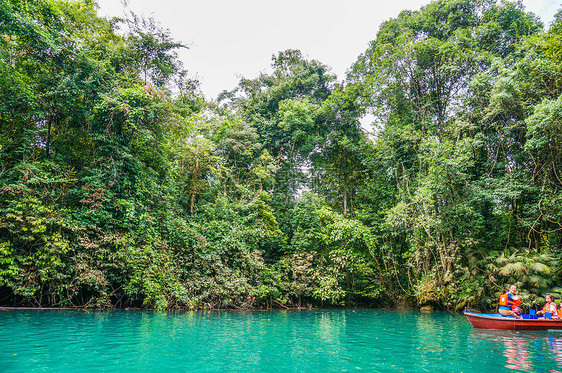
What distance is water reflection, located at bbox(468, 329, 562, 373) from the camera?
589cm

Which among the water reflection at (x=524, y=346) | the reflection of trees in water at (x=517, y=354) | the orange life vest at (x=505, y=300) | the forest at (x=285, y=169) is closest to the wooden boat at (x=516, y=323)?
the water reflection at (x=524, y=346)

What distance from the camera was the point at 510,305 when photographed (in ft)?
39.0

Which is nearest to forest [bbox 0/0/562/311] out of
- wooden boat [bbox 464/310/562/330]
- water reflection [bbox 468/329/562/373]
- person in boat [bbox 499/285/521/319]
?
person in boat [bbox 499/285/521/319]

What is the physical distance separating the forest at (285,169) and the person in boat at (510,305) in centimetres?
238

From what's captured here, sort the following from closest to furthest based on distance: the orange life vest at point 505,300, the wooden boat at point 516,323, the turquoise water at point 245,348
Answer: the turquoise water at point 245,348 < the wooden boat at point 516,323 < the orange life vest at point 505,300

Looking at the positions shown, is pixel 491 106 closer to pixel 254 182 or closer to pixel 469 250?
pixel 469 250

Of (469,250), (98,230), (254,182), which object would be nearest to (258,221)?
(254,182)

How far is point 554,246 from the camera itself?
598 inches

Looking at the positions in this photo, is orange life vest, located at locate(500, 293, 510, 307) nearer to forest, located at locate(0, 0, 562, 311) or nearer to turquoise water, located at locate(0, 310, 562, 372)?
turquoise water, located at locate(0, 310, 562, 372)

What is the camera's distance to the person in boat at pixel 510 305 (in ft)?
35.1

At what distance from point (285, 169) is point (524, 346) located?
56.4 ft

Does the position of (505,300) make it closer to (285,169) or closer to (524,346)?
(524,346)

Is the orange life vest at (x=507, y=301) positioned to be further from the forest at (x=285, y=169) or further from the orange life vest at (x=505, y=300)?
the forest at (x=285, y=169)

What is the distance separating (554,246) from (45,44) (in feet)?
76.5
